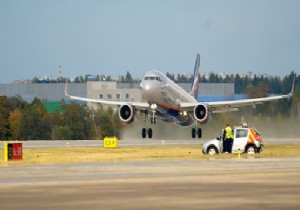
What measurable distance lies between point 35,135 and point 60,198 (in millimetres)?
102141

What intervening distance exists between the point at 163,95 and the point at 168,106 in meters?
1.64

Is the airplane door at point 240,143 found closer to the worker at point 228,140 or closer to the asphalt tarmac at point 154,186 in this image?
the worker at point 228,140

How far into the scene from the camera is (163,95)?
8356cm

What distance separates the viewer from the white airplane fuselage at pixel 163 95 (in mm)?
83000

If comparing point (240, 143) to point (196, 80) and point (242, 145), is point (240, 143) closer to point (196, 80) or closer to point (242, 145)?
point (242, 145)

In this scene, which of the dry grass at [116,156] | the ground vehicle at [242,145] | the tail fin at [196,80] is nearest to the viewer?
the dry grass at [116,156]

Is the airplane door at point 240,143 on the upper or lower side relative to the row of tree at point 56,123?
lower

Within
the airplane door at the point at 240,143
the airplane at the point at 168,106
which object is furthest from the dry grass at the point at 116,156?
the airplane at the point at 168,106

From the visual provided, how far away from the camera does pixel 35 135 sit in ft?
417

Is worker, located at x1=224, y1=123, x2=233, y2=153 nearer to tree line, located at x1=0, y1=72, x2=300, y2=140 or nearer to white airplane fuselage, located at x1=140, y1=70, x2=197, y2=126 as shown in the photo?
white airplane fuselage, located at x1=140, y1=70, x2=197, y2=126

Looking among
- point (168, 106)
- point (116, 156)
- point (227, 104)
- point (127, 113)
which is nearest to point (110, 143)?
point (168, 106)

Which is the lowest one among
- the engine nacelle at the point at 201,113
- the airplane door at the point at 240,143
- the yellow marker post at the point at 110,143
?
the airplane door at the point at 240,143

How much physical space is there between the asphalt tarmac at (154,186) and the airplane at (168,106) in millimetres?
41172

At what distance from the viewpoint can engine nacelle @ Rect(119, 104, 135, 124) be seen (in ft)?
286
